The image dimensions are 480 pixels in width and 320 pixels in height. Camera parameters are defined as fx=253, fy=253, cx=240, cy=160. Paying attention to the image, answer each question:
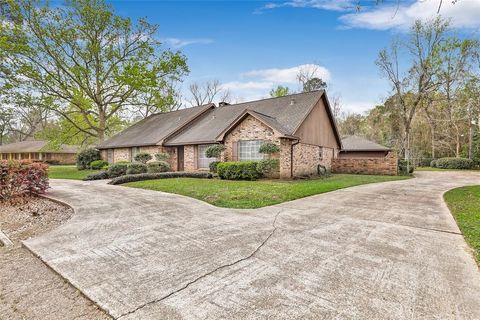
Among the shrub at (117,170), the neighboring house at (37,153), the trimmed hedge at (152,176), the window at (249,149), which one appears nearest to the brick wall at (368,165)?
the window at (249,149)

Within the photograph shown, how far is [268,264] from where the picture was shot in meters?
3.38

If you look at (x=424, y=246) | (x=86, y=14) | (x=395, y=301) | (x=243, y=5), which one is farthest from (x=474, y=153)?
(x=86, y=14)

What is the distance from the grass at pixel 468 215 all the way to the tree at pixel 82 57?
2384 cm

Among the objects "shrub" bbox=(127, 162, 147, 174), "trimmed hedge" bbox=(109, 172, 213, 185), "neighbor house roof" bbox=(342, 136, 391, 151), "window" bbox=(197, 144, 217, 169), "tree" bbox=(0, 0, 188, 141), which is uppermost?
"tree" bbox=(0, 0, 188, 141)

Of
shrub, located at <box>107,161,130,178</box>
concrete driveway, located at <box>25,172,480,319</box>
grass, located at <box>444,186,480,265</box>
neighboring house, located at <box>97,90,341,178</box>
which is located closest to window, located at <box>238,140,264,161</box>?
neighboring house, located at <box>97,90,341,178</box>

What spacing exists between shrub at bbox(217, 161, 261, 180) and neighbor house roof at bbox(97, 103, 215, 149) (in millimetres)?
7154

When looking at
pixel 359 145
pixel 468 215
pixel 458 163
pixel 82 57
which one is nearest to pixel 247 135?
pixel 468 215

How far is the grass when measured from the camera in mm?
4301

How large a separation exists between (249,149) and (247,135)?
824mm

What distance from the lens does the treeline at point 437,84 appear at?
25047 millimetres

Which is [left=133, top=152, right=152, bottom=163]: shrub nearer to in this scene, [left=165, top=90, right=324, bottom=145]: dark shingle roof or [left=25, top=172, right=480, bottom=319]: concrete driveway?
[left=165, top=90, right=324, bottom=145]: dark shingle roof

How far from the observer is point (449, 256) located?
3.71 metres

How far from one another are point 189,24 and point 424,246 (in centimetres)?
1488

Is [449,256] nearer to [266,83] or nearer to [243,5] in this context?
[243,5]
